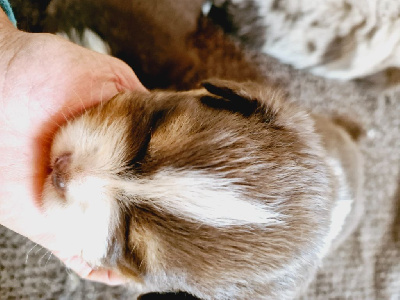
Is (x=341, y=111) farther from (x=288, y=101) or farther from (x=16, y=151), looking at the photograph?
(x=16, y=151)

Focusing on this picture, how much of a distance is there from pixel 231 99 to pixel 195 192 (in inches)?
16.4

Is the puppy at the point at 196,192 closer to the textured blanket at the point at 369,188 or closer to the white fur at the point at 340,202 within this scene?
the white fur at the point at 340,202

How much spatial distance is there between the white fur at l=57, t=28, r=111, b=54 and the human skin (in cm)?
30

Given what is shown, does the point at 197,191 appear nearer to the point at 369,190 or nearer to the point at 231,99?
the point at 231,99

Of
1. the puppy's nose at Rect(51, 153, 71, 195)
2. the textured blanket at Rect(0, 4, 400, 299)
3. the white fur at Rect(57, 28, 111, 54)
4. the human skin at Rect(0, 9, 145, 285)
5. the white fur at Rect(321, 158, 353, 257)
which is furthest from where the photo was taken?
the textured blanket at Rect(0, 4, 400, 299)

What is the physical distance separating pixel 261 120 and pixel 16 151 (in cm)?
99

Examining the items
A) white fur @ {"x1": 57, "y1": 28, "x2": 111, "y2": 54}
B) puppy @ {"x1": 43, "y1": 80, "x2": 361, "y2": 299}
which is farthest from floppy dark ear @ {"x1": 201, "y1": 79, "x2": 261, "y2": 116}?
white fur @ {"x1": 57, "y1": 28, "x2": 111, "y2": 54}

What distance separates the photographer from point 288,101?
1.70m

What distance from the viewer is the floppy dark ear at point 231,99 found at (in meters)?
1.51

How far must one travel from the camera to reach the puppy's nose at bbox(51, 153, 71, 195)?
54.9 inches

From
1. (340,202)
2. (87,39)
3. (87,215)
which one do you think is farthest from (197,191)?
(87,39)

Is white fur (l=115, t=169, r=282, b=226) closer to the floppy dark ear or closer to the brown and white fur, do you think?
the brown and white fur

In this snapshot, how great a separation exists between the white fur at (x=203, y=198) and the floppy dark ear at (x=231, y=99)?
32 cm

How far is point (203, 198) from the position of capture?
4.21 feet
